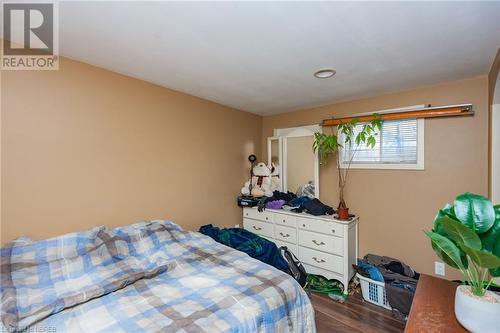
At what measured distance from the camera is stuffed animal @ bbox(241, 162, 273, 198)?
329 cm

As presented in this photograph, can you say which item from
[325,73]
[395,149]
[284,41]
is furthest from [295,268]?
[284,41]

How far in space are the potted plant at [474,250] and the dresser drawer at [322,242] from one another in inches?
61.2

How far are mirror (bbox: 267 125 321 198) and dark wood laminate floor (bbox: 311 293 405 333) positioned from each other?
1276 millimetres

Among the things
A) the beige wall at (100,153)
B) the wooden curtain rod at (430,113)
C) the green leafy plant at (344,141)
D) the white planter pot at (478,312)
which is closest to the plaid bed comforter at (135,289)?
the beige wall at (100,153)

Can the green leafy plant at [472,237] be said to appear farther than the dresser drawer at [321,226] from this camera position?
No

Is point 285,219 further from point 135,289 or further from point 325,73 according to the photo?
point 135,289

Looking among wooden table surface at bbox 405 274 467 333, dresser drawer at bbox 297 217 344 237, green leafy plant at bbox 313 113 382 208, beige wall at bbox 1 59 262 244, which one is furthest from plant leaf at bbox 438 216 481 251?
beige wall at bbox 1 59 262 244

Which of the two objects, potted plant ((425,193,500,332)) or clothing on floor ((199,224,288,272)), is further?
clothing on floor ((199,224,288,272))

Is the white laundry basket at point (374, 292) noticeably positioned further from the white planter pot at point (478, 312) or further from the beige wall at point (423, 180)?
the white planter pot at point (478, 312)

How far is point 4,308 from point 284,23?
2.10 m

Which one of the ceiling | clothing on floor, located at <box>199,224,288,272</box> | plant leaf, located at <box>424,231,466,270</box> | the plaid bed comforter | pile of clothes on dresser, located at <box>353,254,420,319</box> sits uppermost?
the ceiling

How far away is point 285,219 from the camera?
2.90 m

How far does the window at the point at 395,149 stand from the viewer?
2410 mm

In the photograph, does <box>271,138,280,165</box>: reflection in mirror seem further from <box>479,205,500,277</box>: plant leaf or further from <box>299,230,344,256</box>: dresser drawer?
<box>479,205,500,277</box>: plant leaf
